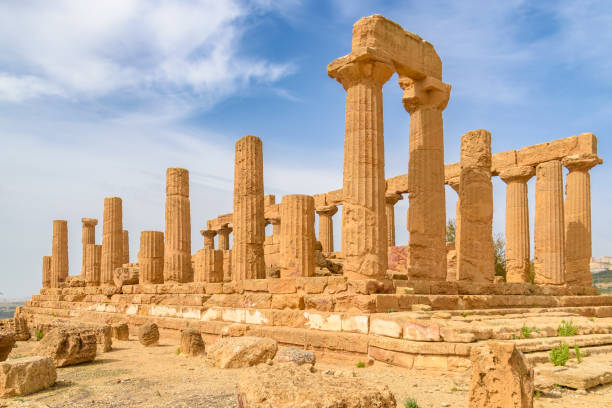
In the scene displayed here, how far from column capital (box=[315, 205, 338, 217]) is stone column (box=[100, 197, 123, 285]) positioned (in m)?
9.39

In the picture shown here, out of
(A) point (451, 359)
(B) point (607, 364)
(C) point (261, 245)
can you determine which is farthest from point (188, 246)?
(B) point (607, 364)

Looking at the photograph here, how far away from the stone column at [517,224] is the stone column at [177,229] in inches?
455

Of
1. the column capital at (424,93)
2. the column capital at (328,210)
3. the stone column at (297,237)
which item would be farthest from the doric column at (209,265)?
the column capital at (328,210)

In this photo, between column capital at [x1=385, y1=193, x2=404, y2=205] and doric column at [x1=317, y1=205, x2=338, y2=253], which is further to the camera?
doric column at [x1=317, y1=205, x2=338, y2=253]

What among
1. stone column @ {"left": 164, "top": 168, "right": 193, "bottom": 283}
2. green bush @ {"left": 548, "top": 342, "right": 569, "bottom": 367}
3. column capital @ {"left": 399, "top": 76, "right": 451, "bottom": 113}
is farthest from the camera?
stone column @ {"left": 164, "top": 168, "right": 193, "bottom": 283}

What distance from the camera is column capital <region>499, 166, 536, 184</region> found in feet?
63.7

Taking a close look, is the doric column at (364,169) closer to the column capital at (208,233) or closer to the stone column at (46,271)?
the column capital at (208,233)

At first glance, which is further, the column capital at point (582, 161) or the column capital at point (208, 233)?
the column capital at point (208, 233)

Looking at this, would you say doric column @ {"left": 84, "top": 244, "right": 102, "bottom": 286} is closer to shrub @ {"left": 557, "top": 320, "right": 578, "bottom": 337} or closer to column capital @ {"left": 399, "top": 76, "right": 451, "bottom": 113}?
column capital @ {"left": 399, "top": 76, "right": 451, "bottom": 113}

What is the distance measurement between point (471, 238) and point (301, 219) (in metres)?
4.57

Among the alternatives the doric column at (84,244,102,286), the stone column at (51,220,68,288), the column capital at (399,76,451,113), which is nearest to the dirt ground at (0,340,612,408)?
the column capital at (399,76,451,113)

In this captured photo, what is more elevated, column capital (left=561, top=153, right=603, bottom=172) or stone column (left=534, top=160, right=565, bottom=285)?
column capital (left=561, top=153, right=603, bottom=172)

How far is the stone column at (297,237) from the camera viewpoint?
44.5 ft

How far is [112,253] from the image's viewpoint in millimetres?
23312
